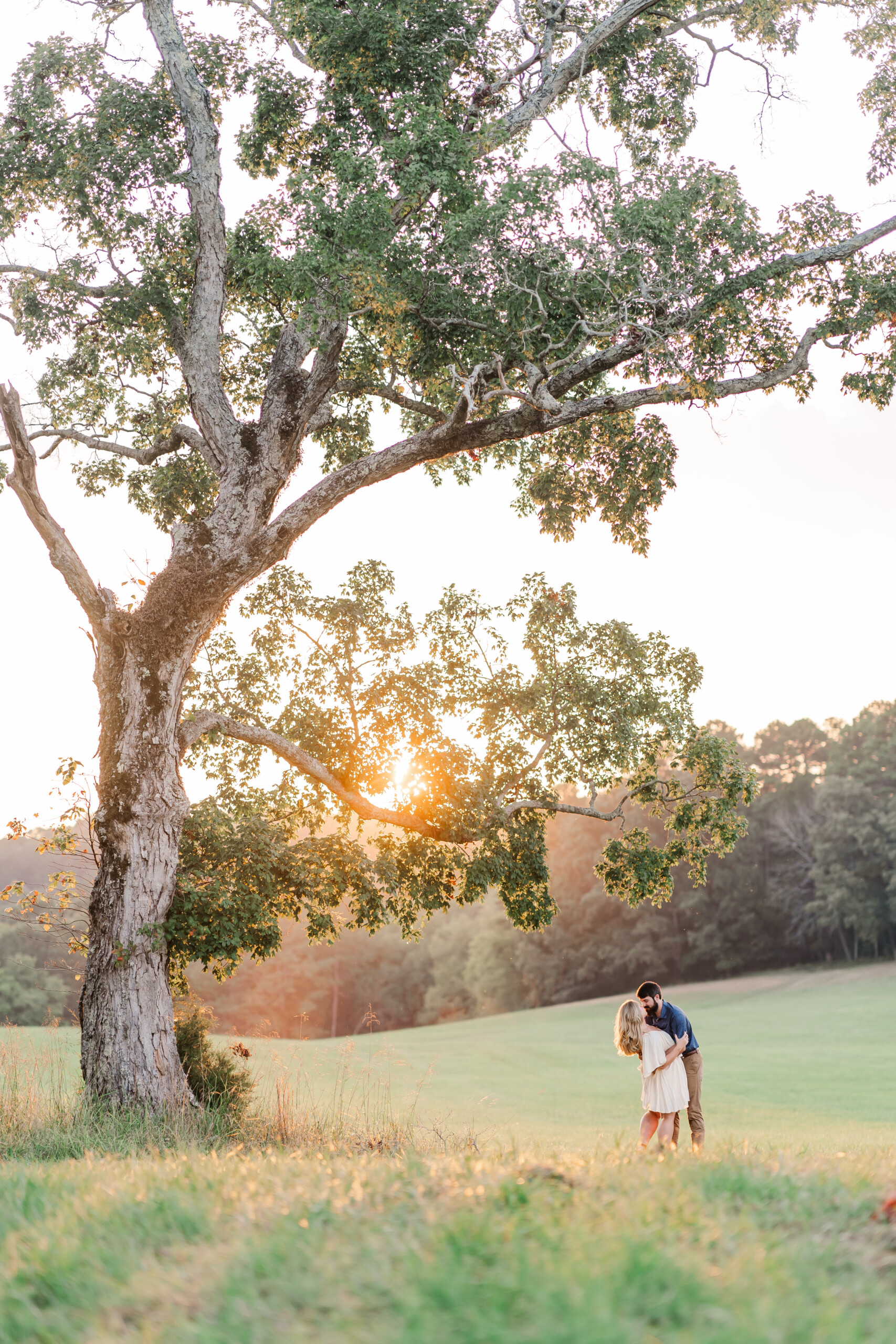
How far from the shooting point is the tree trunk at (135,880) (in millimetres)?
10344

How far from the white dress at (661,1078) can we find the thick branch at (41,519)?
8526 millimetres

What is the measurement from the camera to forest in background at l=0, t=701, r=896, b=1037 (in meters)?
62.4

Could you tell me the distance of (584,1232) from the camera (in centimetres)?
351

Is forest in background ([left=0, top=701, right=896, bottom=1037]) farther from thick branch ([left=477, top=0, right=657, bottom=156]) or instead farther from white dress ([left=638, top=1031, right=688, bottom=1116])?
white dress ([left=638, top=1031, right=688, bottom=1116])

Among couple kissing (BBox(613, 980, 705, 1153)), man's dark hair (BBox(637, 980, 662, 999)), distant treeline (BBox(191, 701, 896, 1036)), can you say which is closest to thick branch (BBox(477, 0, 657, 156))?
man's dark hair (BBox(637, 980, 662, 999))

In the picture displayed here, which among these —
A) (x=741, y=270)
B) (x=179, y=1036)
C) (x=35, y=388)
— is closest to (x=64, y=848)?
(x=179, y=1036)

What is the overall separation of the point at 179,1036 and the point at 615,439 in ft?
35.0

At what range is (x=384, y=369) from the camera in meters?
14.3

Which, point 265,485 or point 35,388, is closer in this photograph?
point 265,485

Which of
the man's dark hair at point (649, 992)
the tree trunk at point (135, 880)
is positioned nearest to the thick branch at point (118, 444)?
the tree trunk at point (135, 880)

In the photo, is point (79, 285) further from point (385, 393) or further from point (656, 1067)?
point (656, 1067)

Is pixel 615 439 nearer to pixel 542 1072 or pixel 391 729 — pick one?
pixel 391 729

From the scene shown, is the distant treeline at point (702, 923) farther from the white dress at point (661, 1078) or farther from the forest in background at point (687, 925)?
the white dress at point (661, 1078)

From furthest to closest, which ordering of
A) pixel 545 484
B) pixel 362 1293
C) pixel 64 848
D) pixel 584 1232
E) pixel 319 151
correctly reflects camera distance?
pixel 545 484 → pixel 319 151 → pixel 64 848 → pixel 584 1232 → pixel 362 1293
